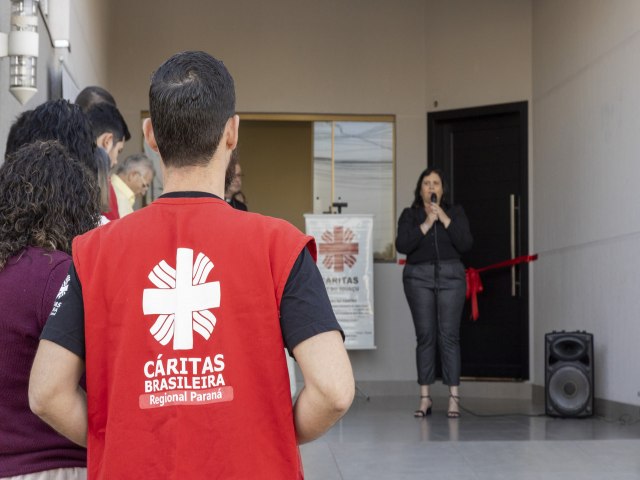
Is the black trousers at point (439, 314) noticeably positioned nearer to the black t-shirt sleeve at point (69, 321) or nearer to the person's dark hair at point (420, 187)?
the person's dark hair at point (420, 187)

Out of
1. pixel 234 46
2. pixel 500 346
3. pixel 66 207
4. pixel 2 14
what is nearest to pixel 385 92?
pixel 234 46

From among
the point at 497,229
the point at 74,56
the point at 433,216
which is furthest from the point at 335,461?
the point at 497,229

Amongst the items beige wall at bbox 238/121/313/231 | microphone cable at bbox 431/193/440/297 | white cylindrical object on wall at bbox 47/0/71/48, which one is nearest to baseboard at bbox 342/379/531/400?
microphone cable at bbox 431/193/440/297

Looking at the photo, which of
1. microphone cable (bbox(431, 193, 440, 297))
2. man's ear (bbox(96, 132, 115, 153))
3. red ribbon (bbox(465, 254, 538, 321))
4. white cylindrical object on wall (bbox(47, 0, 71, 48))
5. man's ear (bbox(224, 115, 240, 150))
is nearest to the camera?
man's ear (bbox(224, 115, 240, 150))

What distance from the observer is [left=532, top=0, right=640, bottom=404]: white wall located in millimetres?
6086

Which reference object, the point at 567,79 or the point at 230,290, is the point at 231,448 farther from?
the point at 567,79

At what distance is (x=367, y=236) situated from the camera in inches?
312

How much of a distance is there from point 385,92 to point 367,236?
Result: 1306 mm

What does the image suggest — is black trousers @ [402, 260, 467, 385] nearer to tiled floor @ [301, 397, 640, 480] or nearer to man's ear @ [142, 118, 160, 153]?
tiled floor @ [301, 397, 640, 480]

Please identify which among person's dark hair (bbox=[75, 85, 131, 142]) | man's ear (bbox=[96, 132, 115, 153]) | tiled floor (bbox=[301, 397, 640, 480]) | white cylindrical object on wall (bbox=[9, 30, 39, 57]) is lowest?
tiled floor (bbox=[301, 397, 640, 480])

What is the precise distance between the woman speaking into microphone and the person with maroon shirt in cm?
485

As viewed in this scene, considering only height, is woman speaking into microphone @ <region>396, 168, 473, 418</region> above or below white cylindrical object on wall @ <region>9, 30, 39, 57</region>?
below

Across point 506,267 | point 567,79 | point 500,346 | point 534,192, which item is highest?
point 567,79

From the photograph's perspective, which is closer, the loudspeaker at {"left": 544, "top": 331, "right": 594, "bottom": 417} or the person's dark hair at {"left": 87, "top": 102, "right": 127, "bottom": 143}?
the person's dark hair at {"left": 87, "top": 102, "right": 127, "bottom": 143}
